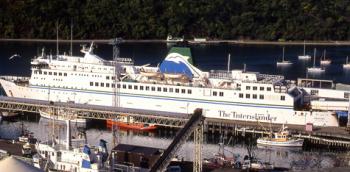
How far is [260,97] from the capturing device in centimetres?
3269

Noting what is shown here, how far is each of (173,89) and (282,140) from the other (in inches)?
271

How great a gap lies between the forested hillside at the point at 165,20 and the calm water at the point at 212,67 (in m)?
4.46

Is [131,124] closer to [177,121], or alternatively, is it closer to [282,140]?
[177,121]

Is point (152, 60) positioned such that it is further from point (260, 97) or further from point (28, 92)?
point (260, 97)

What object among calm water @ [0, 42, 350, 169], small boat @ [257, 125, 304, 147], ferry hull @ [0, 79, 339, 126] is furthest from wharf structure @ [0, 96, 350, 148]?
small boat @ [257, 125, 304, 147]

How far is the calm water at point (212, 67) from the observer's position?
2788 cm

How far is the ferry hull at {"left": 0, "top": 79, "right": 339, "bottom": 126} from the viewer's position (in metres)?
31.9

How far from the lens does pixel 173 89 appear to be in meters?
33.8

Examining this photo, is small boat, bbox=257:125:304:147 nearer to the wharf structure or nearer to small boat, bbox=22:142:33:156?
the wharf structure

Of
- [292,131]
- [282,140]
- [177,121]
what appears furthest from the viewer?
[292,131]

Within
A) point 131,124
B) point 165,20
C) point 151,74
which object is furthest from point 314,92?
point 165,20

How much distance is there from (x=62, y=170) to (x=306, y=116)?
578 inches

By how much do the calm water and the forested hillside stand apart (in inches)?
176

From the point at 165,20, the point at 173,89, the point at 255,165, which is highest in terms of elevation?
the point at 165,20
